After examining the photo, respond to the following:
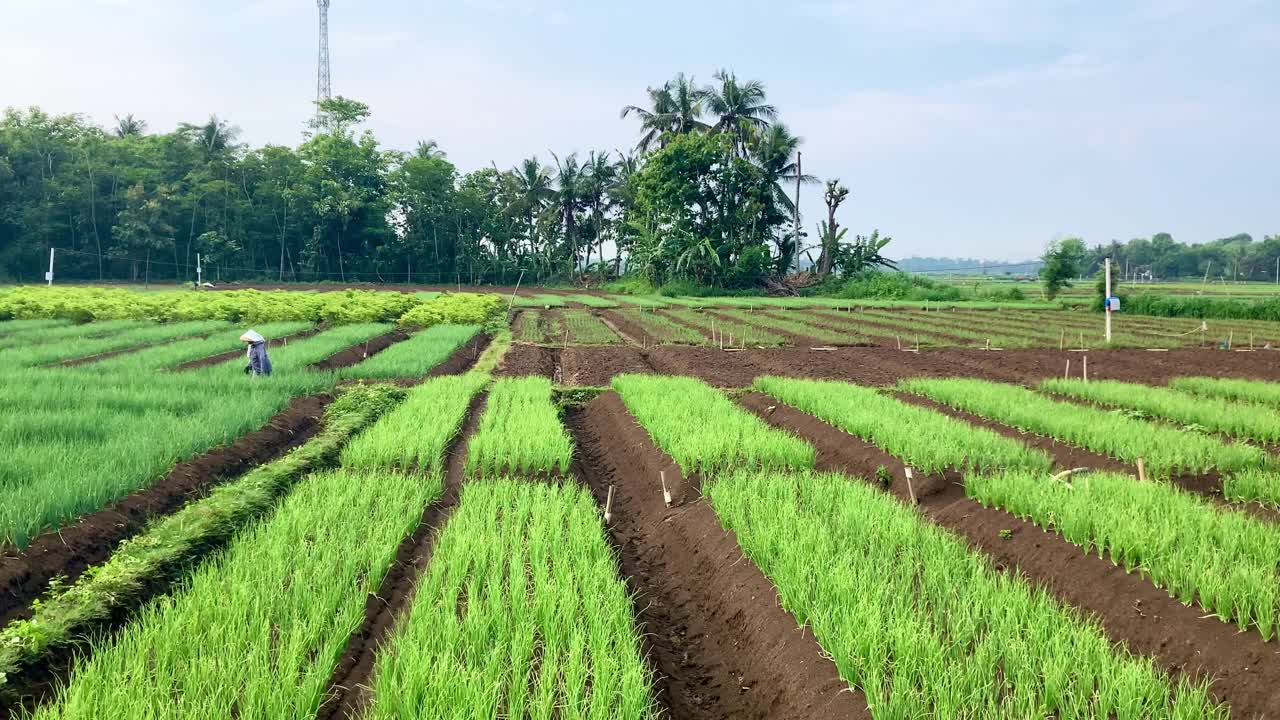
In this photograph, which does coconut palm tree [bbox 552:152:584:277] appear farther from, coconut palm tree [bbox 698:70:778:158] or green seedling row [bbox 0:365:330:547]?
green seedling row [bbox 0:365:330:547]

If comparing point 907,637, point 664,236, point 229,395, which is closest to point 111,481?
point 229,395

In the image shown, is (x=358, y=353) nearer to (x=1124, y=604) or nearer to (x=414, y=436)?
(x=414, y=436)

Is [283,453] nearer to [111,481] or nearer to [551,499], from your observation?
[111,481]

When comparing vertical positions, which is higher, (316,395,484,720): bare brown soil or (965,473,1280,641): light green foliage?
(965,473,1280,641): light green foliage

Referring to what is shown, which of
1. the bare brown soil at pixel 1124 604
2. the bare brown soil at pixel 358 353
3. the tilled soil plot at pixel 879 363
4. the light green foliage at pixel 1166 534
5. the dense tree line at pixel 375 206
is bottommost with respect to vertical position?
the bare brown soil at pixel 1124 604

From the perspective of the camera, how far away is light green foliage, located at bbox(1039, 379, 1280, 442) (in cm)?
784

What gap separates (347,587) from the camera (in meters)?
3.91

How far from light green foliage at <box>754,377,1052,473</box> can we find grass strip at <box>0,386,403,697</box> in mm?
5222

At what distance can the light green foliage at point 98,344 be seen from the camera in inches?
480

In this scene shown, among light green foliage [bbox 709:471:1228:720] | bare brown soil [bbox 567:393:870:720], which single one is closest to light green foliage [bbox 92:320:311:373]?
bare brown soil [bbox 567:393:870:720]

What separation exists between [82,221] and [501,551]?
4653cm

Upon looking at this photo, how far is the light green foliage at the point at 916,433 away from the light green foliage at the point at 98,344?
1163 cm

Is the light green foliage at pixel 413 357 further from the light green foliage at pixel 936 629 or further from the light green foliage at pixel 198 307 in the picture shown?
the light green foliage at pixel 936 629

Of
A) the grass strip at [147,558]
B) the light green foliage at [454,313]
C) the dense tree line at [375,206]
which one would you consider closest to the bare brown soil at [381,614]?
the grass strip at [147,558]
